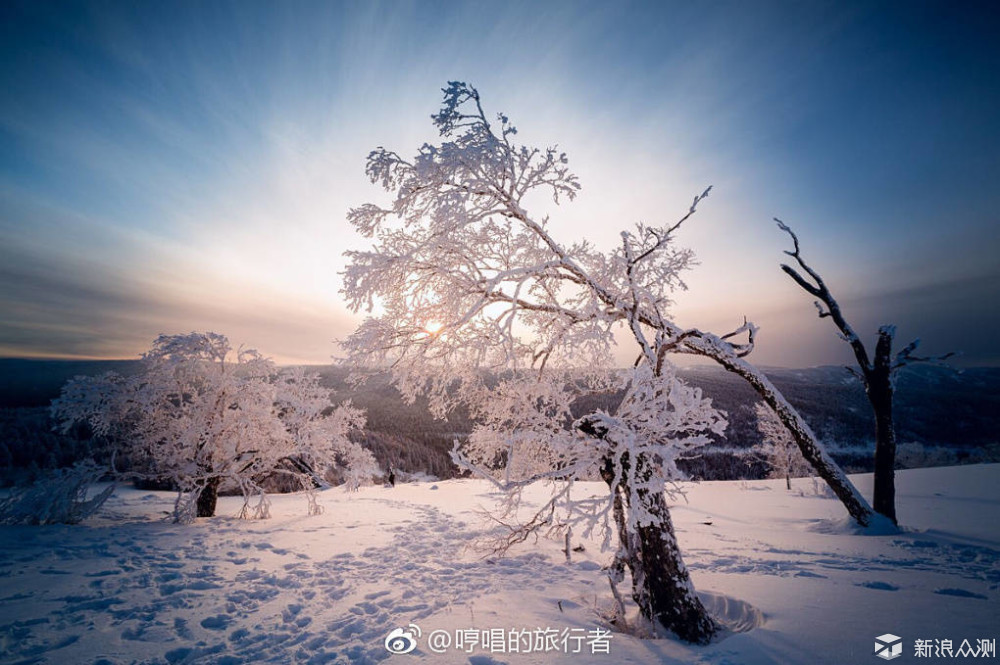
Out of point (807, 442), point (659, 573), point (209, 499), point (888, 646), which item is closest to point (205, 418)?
point (209, 499)

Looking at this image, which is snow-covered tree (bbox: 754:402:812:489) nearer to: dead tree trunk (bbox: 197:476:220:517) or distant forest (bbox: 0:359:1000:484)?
distant forest (bbox: 0:359:1000:484)

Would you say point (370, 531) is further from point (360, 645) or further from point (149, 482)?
point (149, 482)

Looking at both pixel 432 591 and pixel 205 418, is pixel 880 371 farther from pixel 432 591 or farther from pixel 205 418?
pixel 205 418

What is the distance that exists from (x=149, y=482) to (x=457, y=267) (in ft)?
77.6

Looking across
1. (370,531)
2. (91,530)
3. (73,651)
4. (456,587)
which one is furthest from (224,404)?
(456,587)

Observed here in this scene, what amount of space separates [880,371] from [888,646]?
8529 mm

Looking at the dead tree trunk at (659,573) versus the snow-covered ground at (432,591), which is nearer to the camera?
the snow-covered ground at (432,591)

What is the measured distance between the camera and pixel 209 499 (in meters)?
10.2

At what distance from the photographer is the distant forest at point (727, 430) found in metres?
14.4

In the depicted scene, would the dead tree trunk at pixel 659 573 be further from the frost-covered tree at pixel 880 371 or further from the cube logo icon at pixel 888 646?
the frost-covered tree at pixel 880 371

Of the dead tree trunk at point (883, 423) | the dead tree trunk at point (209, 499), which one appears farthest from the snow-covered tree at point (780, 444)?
the dead tree trunk at point (209, 499)

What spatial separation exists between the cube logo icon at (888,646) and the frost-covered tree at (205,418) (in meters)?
11.0

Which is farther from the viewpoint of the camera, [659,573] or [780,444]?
[780,444]

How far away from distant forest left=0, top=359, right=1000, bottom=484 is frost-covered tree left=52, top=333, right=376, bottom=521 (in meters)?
0.72
